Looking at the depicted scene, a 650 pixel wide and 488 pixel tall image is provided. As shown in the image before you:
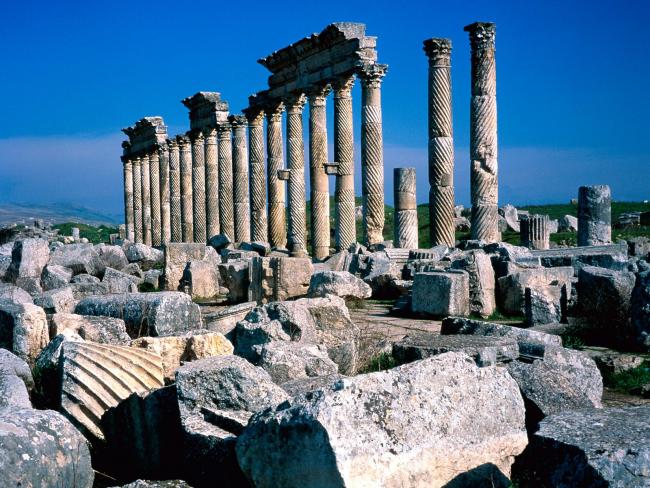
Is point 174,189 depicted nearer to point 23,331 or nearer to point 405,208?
point 405,208

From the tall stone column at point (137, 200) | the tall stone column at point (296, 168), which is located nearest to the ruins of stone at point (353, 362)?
the tall stone column at point (296, 168)

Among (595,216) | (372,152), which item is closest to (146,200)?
(372,152)

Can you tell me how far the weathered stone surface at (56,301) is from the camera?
10578 millimetres

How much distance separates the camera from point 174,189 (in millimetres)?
41812

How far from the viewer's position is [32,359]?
26.1 ft

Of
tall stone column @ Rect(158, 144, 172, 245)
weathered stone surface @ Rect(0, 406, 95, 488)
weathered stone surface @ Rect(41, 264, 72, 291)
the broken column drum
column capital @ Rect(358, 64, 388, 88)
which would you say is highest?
column capital @ Rect(358, 64, 388, 88)

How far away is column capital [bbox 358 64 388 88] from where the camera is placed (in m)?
24.4

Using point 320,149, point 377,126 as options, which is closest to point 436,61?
point 377,126

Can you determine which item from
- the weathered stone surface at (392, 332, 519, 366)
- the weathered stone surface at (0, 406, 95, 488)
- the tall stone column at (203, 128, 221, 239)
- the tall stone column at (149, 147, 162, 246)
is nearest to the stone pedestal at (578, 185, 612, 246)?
the weathered stone surface at (392, 332, 519, 366)

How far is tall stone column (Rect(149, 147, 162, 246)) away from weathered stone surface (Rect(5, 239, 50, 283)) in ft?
85.5

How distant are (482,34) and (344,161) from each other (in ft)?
23.4

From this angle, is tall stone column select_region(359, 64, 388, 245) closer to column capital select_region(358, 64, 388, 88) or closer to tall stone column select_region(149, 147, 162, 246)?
column capital select_region(358, 64, 388, 88)

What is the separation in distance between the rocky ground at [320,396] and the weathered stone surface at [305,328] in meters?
0.02

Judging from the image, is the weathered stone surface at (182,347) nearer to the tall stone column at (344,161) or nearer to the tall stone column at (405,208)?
the tall stone column at (405,208)
